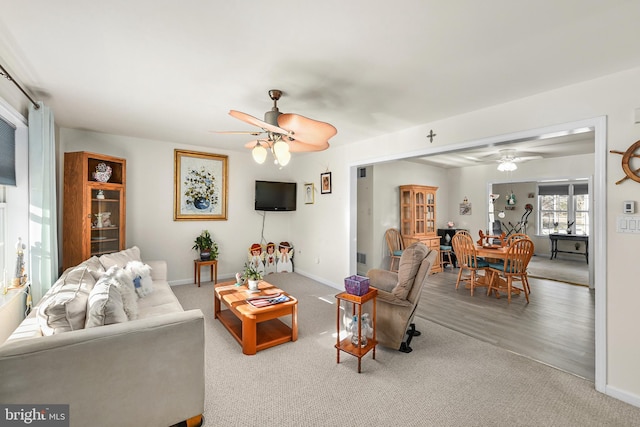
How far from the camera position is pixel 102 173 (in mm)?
3703

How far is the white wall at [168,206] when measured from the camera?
168 inches

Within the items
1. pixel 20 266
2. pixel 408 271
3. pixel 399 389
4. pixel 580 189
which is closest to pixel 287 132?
pixel 408 271

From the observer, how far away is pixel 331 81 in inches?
90.5

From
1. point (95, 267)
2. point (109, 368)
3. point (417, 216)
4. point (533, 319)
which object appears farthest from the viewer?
point (417, 216)

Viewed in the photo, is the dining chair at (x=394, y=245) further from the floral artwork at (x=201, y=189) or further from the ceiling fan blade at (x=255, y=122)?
the ceiling fan blade at (x=255, y=122)

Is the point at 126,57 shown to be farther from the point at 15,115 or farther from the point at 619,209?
the point at 619,209

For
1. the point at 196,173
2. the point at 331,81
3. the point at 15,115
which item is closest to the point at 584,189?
the point at 331,81

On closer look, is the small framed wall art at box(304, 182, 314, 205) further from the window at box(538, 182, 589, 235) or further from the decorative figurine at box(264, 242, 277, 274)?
the window at box(538, 182, 589, 235)

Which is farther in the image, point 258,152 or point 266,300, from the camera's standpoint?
point 266,300

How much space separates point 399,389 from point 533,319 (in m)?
2.45

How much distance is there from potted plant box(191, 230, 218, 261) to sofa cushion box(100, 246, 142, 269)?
3.71 ft

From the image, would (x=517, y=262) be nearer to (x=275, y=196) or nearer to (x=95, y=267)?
(x=275, y=196)

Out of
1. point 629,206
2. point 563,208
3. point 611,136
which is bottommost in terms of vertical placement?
point 629,206

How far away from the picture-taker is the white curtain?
259 cm
